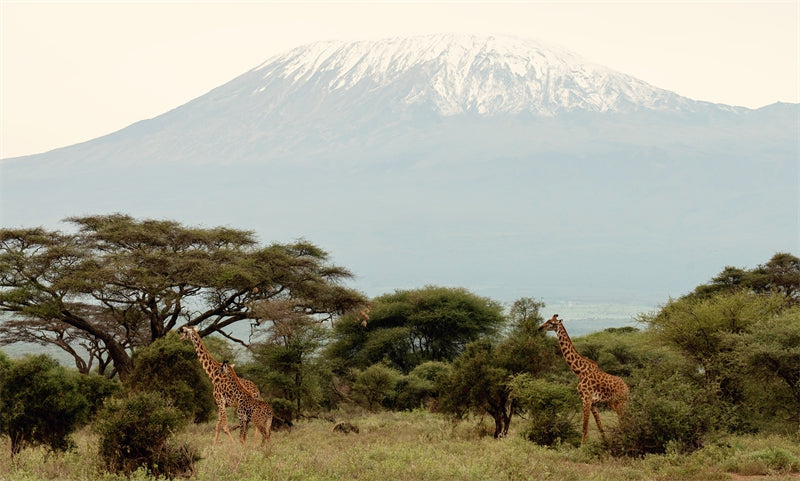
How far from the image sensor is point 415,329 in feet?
165

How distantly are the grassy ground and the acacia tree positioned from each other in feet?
40.2

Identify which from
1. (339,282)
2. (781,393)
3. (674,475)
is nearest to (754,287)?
(339,282)

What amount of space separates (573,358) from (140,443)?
35.1 feet

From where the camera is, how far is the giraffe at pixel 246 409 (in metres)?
20.9

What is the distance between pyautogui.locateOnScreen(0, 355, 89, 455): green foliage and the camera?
2011cm

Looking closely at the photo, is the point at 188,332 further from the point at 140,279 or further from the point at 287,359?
the point at 140,279

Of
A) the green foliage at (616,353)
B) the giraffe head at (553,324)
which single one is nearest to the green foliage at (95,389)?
the giraffe head at (553,324)

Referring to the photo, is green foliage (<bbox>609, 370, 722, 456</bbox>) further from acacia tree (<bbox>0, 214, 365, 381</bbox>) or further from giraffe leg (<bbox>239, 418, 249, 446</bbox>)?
acacia tree (<bbox>0, 214, 365, 381</bbox>)

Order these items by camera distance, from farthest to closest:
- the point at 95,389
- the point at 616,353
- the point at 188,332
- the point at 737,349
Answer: the point at 616,353 < the point at 95,389 < the point at 737,349 < the point at 188,332

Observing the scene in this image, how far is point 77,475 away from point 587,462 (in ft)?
32.6

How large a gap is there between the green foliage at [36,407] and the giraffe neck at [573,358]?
37.5 ft

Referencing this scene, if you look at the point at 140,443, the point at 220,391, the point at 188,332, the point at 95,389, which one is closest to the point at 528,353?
the point at 220,391

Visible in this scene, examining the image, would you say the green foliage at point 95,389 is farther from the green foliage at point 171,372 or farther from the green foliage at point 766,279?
the green foliage at point 766,279

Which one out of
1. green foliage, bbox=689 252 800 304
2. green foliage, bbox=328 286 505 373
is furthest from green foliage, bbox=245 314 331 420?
green foliage, bbox=689 252 800 304
